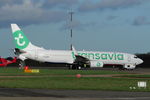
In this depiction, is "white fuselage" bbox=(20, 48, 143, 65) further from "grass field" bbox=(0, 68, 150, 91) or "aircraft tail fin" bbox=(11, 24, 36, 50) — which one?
"grass field" bbox=(0, 68, 150, 91)

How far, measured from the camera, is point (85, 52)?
81500 mm

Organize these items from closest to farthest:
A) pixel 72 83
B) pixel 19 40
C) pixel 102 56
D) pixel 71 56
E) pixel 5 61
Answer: pixel 72 83 < pixel 19 40 < pixel 71 56 < pixel 102 56 < pixel 5 61

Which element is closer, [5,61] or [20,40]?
[20,40]

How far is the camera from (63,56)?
8038 cm

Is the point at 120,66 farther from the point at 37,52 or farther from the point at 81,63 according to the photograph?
the point at 37,52

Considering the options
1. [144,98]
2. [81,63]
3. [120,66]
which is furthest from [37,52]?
[144,98]

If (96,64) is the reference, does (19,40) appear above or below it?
above

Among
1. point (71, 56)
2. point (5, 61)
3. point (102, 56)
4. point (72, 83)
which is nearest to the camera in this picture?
point (72, 83)

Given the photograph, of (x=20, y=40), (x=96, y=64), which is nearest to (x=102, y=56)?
(x=96, y=64)

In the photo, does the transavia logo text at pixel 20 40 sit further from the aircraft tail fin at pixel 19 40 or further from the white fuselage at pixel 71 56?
the white fuselage at pixel 71 56

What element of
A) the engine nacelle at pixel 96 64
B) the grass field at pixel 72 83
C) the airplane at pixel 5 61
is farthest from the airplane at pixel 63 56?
the grass field at pixel 72 83

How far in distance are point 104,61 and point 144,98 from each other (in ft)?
196

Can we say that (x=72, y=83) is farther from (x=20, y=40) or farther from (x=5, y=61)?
(x=5, y=61)

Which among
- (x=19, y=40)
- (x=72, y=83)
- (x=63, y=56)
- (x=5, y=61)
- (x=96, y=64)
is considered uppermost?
(x=19, y=40)
